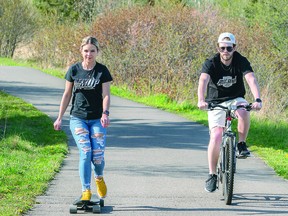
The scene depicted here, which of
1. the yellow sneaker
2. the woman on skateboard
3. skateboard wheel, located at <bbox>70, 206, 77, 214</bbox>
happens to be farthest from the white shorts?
skateboard wheel, located at <bbox>70, 206, 77, 214</bbox>

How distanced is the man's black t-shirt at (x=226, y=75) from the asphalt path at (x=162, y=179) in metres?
1.15

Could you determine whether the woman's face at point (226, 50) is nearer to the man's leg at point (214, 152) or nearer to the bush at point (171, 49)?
the man's leg at point (214, 152)

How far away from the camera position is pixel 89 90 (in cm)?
863

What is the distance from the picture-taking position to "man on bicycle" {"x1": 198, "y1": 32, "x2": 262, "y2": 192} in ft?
29.6

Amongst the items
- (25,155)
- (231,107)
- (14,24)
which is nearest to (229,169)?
(231,107)

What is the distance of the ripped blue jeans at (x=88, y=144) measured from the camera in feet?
28.0

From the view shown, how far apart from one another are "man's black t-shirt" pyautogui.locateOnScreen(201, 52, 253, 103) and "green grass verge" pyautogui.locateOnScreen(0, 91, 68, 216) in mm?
2270

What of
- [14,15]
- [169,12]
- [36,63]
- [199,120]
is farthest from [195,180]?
[14,15]

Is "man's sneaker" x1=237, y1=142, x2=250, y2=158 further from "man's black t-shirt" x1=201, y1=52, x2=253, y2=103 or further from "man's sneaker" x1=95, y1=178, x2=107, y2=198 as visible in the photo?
"man's sneaker" x1=95, y1=178, x2=107, y2=198

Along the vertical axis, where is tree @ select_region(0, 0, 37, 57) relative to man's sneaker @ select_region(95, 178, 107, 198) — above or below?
above

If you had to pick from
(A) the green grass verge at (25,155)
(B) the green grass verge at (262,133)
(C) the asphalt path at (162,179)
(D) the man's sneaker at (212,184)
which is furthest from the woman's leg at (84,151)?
(B) the green grass verge at (262,133)

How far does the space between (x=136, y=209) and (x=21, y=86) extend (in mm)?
20903

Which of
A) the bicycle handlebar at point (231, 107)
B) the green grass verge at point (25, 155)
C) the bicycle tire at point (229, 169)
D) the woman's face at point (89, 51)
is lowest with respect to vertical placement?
the green grass verge at point (25, 155)

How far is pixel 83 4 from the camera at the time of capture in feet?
171
